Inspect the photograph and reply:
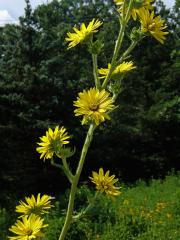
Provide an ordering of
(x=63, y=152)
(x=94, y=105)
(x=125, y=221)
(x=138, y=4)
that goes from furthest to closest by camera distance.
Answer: (x=125, y=221) < (x=63, y=152) < (x=138, y=4) < (x=94, y=105)

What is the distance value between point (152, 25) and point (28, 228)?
94cm

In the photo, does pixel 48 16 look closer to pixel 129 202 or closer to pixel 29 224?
pixel 129 202

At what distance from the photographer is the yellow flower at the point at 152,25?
208 cm

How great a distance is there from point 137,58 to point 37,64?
22.4 feet

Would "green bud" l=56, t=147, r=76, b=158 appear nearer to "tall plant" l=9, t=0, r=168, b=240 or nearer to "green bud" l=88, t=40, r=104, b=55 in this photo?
"tall plant" l=9, t=0, r=168, b=240

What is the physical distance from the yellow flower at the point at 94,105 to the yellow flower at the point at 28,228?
0.45 meters

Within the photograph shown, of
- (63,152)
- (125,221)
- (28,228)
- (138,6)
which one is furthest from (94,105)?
(125,221)

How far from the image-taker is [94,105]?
1894 millimetres

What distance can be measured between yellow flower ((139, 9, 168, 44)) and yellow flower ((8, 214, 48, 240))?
86 centimetres

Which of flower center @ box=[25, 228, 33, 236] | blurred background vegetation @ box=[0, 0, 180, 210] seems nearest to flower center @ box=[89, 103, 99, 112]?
flower center @ box=[25, 228, 33, 236]

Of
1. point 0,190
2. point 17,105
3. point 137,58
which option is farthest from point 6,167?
point 137,58

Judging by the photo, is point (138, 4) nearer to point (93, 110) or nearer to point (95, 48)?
point (95, 48)

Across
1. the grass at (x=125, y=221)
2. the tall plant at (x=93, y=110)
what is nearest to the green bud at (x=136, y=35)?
the tall plant at (x=93, y=110)

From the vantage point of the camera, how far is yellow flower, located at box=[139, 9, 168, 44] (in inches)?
82.0
